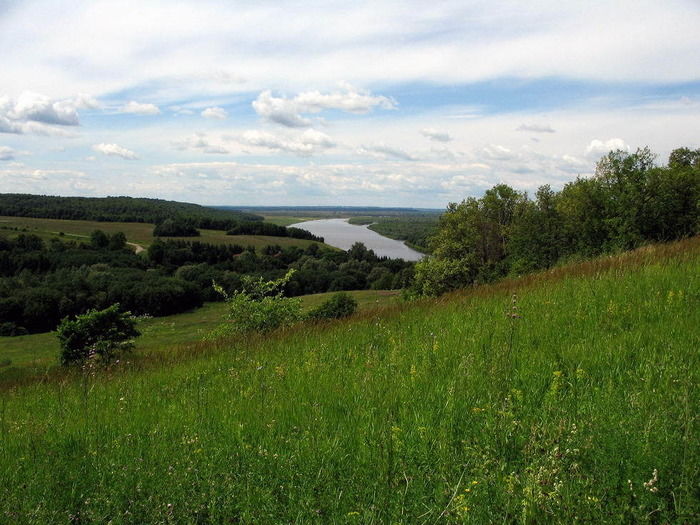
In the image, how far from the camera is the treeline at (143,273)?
91625mm

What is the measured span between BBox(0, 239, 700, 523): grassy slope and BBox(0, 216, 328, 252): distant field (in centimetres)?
14440

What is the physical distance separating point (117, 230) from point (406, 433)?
586 ft

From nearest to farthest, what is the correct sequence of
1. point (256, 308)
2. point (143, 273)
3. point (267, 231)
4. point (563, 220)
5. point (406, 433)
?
point (406, 433), point (256, 308), point (563, 220), point (143, 273), point (267, 231)

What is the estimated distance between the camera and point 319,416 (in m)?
3.85

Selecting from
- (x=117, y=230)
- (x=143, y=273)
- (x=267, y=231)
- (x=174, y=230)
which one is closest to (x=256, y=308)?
(x=143, y=273)

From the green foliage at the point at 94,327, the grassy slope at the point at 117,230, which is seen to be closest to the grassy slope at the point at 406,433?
the green foliage at the point at 94,327

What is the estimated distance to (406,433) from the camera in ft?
11.3

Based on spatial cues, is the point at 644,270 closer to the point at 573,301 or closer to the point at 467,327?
the point at 573,301

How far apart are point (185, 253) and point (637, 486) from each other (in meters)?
139

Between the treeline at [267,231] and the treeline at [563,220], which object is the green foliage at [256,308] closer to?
the treeline at [563,220]

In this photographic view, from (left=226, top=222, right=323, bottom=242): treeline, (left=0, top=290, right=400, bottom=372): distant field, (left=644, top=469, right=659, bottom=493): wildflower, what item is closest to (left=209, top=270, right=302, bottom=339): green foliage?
(left=644, top=469, right=659, bottom=493): wildflower

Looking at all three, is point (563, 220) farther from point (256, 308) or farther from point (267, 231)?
point (267, 231)

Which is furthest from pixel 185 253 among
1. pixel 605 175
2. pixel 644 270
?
pixel 644 270

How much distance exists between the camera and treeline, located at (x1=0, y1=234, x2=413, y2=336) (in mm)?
91625
